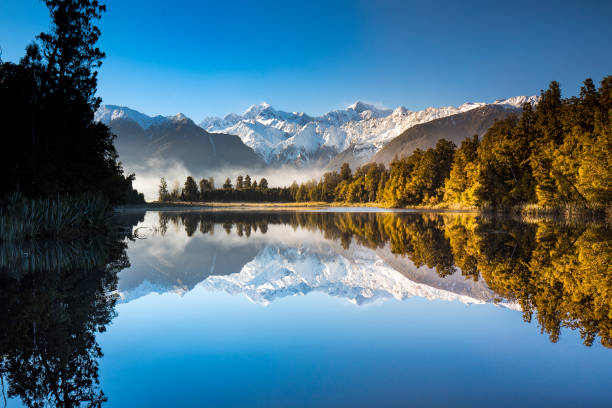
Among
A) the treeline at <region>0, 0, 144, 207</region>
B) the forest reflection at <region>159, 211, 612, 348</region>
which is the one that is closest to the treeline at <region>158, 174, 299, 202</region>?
the treeline at <region>0, 0, 144, 207</region>

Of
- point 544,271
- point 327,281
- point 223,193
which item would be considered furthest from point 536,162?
point 223,193

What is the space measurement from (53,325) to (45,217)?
13.1m

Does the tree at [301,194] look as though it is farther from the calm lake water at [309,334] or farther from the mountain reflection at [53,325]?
the calm lake water at [309,334]

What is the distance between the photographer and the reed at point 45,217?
15.1 metres

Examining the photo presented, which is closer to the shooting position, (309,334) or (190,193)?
(309,334)

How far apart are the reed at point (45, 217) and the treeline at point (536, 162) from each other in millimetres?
36447

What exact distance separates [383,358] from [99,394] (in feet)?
10.4

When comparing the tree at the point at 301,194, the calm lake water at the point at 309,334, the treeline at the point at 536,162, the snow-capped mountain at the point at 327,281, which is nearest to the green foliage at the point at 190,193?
the tree at the point at 301,194

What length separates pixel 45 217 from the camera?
1655 cm

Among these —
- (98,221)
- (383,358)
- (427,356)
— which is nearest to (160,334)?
(383,358)

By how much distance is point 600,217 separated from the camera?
32031 millimetres

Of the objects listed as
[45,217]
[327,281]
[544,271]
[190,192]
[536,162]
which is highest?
[536,162]

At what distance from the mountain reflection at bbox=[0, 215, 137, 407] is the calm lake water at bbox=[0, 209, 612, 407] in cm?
2

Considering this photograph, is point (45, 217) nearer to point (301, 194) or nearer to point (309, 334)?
point (309, 334)
